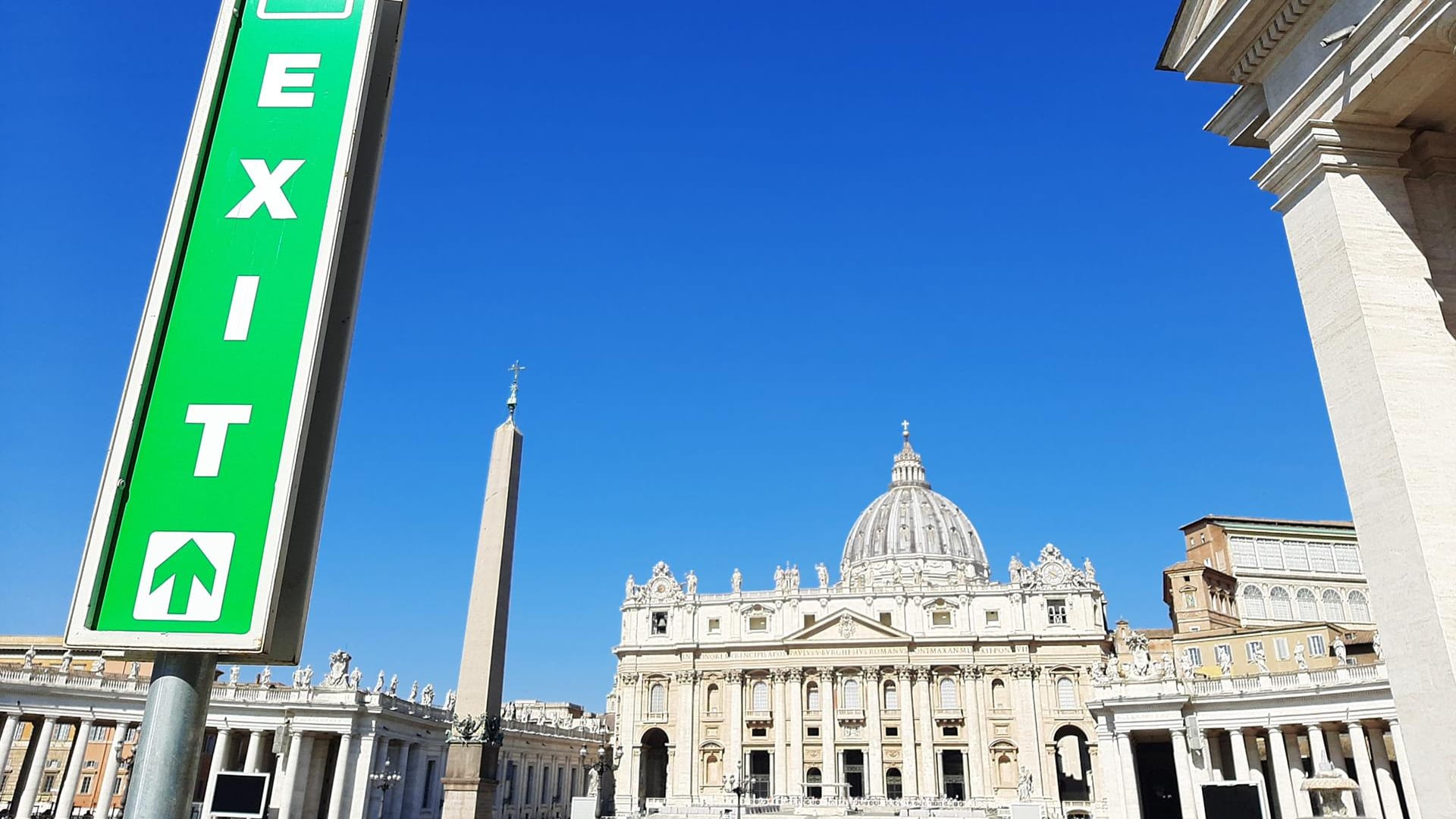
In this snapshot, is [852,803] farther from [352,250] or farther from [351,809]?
[352,250]

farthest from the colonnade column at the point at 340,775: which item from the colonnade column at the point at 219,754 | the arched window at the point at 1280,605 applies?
the arched window at the point at 1280,605

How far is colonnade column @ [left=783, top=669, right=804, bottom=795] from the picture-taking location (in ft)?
244

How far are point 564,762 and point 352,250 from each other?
234 ft

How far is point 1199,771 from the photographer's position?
128ft

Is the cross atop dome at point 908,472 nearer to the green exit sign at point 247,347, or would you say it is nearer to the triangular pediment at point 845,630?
the triangular pediment at point 845,630

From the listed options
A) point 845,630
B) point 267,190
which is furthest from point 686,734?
point 267,190

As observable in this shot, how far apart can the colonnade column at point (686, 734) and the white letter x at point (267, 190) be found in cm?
7442

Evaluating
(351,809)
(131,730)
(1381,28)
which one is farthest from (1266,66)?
(131,730)

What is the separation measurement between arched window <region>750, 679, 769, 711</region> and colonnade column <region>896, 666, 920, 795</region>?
10597 mm

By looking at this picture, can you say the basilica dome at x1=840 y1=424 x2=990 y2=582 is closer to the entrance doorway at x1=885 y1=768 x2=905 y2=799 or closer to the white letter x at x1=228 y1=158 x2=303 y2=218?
the entrance doorway at x1=885 y1=768 x2=905 y2=799

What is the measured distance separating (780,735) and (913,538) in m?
34.7

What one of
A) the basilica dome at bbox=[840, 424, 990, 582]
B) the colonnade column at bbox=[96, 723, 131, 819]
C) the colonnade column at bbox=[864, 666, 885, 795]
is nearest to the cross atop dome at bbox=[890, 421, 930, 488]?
the basilica dome at bbox=[840, 424, 990, 582]

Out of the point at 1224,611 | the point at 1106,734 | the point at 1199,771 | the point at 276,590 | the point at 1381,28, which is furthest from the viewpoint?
the point at 1224,611

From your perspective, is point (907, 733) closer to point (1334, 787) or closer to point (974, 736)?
point (974, 736)
